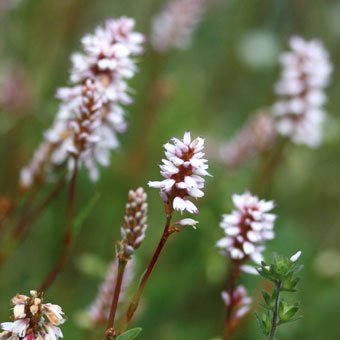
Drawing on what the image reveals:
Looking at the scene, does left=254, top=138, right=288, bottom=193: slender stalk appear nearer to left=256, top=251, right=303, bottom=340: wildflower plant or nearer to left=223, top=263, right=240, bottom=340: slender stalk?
left=223, top=263, right=240, bottom=340: slender stalk

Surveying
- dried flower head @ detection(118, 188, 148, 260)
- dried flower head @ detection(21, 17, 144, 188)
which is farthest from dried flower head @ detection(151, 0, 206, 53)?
dried flower head @ detection(118, 188, 148, 260)

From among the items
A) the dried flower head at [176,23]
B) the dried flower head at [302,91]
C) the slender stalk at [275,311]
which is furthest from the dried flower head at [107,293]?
the dried flower head at [176,23]

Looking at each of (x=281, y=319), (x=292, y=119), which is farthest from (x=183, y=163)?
(x=292, y=119)

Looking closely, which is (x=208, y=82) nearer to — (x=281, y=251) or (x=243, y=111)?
(x=243, y=111)

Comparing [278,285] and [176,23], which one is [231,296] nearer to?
[278,285]

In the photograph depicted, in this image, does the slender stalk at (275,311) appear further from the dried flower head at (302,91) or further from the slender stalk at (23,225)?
the dried flower head at (302,91)

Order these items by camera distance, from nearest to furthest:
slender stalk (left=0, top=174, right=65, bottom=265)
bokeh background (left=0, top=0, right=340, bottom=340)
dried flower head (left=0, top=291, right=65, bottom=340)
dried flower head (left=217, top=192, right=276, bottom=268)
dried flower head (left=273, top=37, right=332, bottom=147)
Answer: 1. dried flower head (left=0, top=291, right=65, bottom=340)
2. dried flower head (left=217, top=192, right=276, bottom=268)
3. slender stalk (left=0, top=174, right=65, bottom=265)
4. dried flower head (left=273, top=37, right=332, bottom=147)
5. bokeh background (left=0, top=0, right=340, bottom=340)

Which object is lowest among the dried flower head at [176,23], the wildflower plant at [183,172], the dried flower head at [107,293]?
the wildflower plant at [183,172]
